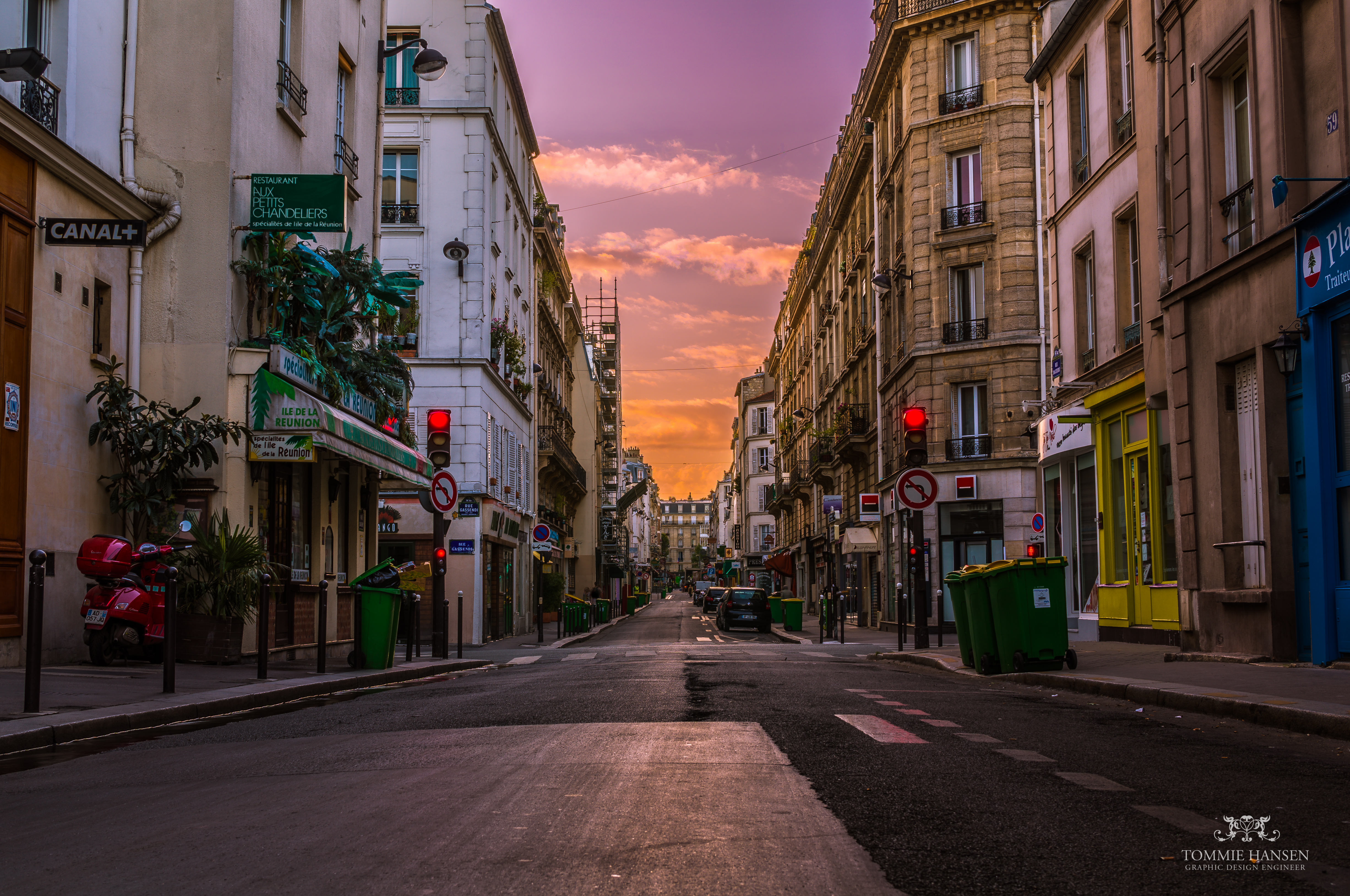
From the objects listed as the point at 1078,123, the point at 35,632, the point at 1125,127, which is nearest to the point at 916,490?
the point at 1125,127

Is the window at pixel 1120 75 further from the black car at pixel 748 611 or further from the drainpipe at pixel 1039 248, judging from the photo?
the black car at pixel 748 611

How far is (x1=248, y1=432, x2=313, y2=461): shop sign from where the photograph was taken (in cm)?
1578

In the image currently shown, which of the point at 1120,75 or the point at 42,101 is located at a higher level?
the point at 1120,75

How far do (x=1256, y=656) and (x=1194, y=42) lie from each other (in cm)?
723

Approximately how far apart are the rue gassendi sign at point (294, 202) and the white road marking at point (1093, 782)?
40.8 ft

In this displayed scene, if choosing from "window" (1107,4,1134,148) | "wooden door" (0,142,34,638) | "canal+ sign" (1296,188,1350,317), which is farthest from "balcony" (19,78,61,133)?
"window" (1107,4,1134,148)

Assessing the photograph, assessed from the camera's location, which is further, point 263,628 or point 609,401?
point 609,401

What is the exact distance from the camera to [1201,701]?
352 inches

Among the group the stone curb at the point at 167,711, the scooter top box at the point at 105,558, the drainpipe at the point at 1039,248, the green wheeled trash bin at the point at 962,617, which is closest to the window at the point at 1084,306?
the green wheeled trash bin at the point at 962,617

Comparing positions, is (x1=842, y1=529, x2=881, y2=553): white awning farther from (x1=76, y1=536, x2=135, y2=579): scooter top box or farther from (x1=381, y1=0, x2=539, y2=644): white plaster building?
(x1=76, y1=536, x2=135, y2=579): scooter top box

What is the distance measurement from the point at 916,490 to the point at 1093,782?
40.7ft

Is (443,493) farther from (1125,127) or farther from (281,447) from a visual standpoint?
(1125,127)

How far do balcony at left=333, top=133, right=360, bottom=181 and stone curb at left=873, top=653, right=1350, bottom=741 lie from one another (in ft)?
46.5

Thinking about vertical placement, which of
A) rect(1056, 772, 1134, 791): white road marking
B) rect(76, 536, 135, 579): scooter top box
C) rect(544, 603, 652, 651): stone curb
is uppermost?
rect(76, 536, 135, 579): scooter top box
